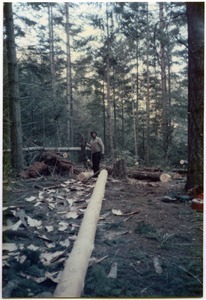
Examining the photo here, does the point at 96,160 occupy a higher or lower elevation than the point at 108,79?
lower

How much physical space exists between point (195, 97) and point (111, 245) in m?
3.33

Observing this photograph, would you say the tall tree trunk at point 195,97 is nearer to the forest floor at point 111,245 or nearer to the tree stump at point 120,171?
the forest floor at point 111,245

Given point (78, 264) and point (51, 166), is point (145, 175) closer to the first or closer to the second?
point (51, 166)

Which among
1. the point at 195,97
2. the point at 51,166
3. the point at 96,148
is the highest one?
the point at 195,97

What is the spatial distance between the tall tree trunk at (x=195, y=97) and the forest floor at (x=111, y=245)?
0.72m

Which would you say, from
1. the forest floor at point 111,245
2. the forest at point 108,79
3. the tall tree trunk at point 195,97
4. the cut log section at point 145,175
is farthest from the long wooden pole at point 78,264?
the forest at point 108,79

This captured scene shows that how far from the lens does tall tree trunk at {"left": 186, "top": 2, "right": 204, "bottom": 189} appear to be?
5238 mm

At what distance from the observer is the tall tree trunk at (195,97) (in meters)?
5.24

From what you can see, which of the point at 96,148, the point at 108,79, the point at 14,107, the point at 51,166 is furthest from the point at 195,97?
the point at 108,79

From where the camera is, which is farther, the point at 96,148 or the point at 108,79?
the point at 108,79

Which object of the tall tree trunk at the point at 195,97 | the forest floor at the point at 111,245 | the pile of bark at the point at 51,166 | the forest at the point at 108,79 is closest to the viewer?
the forest floor at the point at 111,245

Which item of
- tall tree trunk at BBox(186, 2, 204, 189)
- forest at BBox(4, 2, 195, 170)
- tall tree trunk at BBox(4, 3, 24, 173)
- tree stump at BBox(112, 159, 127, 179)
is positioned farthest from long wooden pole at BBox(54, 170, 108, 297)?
forest at BBox(4, 2, 195, 170)

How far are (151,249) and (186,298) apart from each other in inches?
33.0

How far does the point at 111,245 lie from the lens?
157 inches
